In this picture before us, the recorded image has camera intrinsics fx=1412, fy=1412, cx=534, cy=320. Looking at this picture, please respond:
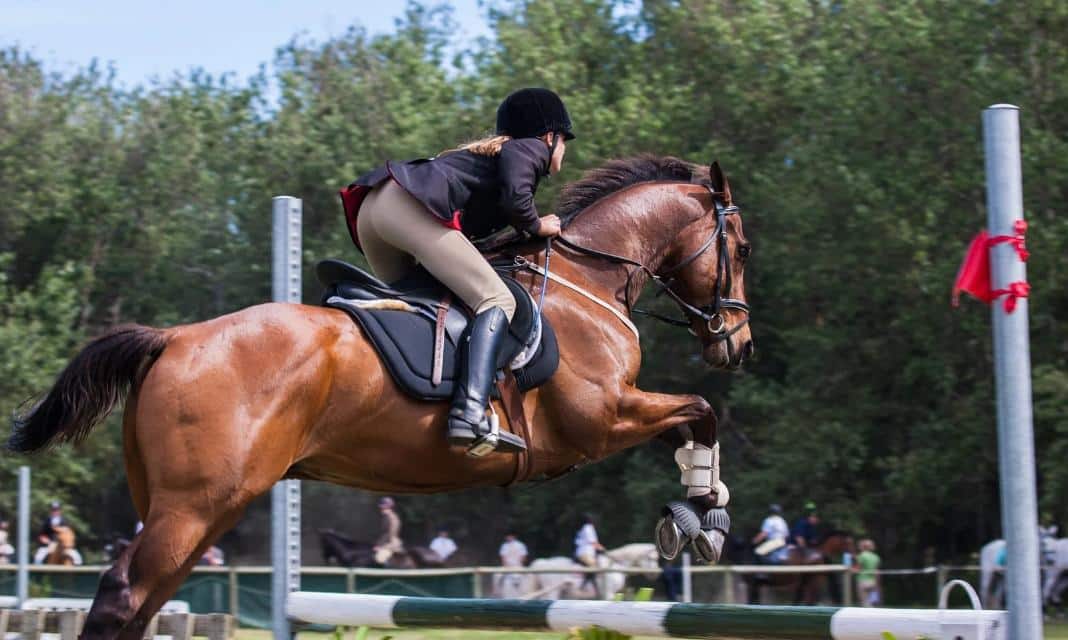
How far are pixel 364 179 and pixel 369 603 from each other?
1.80 metres

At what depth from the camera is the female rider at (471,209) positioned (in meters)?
5.23

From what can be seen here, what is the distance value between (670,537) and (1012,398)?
6.00 ft

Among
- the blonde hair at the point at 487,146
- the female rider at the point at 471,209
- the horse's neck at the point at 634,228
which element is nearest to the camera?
the female rider at the point at 471,209

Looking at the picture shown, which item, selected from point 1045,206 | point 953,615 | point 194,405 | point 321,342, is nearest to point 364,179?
point 321,342

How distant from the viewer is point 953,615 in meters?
4.33

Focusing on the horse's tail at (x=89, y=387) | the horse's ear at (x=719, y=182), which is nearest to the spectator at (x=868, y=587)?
the horse's ear at (x=719, y=182)

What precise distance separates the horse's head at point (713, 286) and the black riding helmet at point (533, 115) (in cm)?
86

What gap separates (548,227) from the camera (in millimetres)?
5801

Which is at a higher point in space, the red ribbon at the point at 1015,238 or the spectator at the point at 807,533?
the red ribbon at the point at 1015,238

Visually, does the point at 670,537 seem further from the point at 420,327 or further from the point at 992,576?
the point at 992,576

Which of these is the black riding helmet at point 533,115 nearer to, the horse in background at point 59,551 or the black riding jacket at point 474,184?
the black riding jacket at point 474,184

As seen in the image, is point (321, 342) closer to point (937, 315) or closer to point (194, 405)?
point (194, 405)

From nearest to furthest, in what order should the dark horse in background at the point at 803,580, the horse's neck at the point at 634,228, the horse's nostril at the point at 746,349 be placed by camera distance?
the horse's neck at the point at 634,228 → the horse's nostril at the point at 746,349 → the dark horse in background at the point at 803,580

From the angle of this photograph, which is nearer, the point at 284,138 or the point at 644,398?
the point at 644,398
